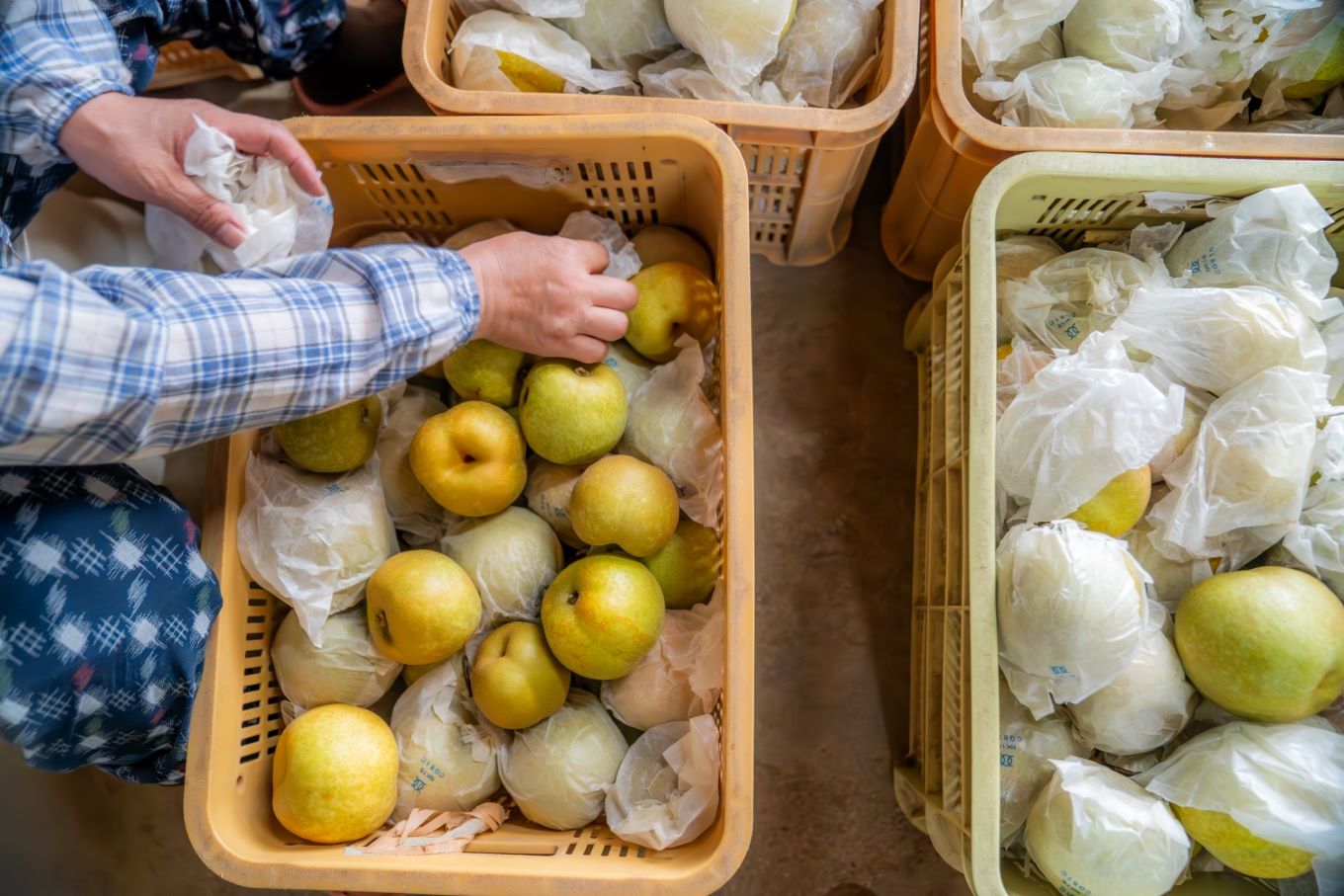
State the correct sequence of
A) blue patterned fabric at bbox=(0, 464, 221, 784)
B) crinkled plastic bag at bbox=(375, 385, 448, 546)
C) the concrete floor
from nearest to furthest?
blue patterned fabric at bbox=(0, 464, 221, 784), crinkled plastic bag at bbox=(375, 385, 448, 546), the concrete floor

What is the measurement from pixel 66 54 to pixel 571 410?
0.58 meters

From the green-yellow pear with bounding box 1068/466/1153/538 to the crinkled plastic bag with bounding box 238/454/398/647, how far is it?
0.73 m

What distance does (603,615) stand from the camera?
0.80 metres

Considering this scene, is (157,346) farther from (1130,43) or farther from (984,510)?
(1130,43)

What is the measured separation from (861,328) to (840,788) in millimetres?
651

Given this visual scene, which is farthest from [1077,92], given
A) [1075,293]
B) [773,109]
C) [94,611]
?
[94,611]

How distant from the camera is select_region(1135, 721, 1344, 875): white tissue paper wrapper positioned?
2.41 feet

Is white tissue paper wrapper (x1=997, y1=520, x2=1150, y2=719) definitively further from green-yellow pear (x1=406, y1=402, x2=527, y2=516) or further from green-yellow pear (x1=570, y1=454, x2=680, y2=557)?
green-yellow pear (x1=406, y1=402, x2=527, y2=516)

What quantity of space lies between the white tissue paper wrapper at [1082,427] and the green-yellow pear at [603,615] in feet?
1.29

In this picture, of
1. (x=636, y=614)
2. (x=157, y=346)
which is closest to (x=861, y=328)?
(x=636, y=614)

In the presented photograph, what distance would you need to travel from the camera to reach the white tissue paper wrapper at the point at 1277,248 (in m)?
0.82

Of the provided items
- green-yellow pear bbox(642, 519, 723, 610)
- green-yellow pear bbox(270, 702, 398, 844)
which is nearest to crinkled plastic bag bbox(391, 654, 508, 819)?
green-yellow pear bbox(270, 702, 398, 844)

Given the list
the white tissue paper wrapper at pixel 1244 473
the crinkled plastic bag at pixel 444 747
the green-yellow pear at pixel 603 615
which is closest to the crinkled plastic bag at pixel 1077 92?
the white tissue paper wrapper at pixel 1244 473

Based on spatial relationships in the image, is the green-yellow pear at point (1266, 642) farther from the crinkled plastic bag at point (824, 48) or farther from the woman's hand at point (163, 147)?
the woman's hand at point (163, 147)
